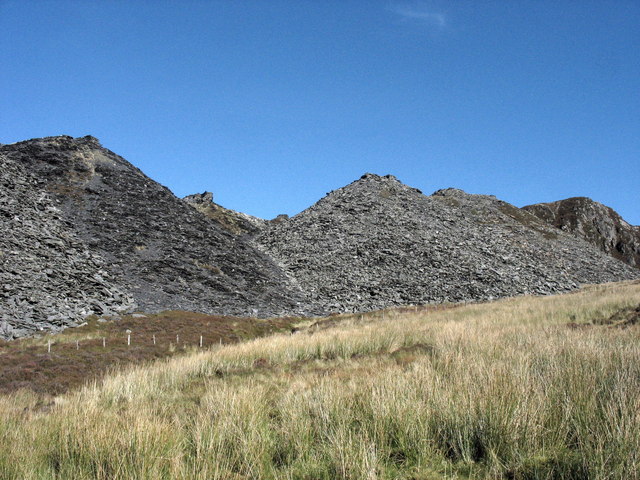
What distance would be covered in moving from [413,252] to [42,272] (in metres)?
43.4

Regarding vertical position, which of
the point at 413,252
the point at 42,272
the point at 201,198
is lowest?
the point at 42,272

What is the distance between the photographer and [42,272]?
102 feet

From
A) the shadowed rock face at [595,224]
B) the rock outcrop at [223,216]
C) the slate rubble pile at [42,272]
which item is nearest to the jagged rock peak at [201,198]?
the rock outcrop at [223,216]

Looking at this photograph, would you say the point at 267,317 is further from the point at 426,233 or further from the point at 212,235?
the point at 426,233

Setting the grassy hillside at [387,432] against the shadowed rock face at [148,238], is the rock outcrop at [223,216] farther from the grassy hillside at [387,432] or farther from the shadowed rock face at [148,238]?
the grassy hillside at [387,432]

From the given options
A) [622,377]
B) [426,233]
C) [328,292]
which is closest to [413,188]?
[426,233]

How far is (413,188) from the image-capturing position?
269ft

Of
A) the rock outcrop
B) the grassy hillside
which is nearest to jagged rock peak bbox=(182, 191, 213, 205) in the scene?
the rock outcrop

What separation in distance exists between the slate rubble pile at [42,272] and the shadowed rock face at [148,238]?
1733 millimetres

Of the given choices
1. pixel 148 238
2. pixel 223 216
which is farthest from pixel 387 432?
pixel 223 216

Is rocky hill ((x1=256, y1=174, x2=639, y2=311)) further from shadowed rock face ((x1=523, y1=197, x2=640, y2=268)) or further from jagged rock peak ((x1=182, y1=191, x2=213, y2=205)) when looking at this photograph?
shadowed rock face ((x1=523, y1=197, x2=640, y2=268))

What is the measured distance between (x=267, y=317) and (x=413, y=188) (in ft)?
169

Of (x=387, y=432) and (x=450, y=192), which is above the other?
(x=450, y=192)

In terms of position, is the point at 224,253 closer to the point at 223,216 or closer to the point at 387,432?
the point at 223,216
